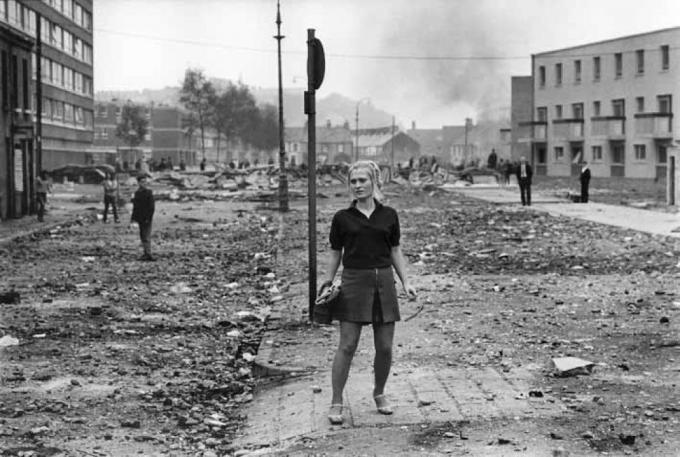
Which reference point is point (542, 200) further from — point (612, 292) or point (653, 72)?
point (653, 72)

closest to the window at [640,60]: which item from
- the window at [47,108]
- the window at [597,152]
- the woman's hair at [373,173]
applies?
the window at [597,152]

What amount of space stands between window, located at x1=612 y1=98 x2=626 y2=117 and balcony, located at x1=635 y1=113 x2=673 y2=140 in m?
3.70

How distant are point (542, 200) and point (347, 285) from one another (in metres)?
31.1

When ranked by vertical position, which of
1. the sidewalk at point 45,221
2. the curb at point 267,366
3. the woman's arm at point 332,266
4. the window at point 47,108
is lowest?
the curb at point 267,366

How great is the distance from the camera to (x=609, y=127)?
232 ft

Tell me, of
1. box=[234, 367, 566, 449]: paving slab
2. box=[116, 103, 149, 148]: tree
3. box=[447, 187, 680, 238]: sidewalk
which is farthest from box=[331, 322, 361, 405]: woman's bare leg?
box=[116, 103, 149, 148]: tree

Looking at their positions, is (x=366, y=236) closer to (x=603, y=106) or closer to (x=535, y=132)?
(x=603, y=106)

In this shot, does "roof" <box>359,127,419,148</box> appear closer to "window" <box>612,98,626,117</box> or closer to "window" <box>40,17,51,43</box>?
"window" <box>612,98,626,117</box>

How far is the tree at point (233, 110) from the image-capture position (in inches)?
4624

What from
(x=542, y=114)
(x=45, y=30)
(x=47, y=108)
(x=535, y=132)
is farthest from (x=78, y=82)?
(x=542, y=114)

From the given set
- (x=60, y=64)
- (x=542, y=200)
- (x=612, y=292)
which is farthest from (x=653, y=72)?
(x=612, y=292)

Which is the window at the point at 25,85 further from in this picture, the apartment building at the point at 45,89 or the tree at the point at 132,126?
the tree at the point at 132,126

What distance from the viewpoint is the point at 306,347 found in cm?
848

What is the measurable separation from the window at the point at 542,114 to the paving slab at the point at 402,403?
76146 millimetres
